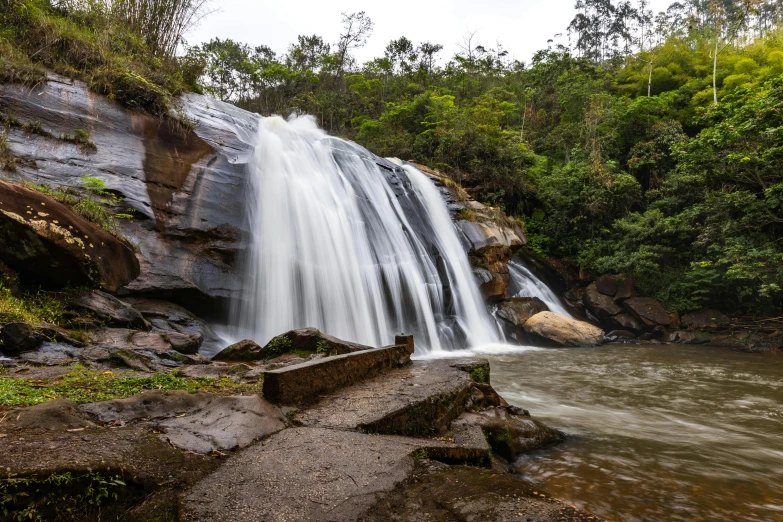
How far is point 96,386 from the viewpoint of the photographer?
3.57 m

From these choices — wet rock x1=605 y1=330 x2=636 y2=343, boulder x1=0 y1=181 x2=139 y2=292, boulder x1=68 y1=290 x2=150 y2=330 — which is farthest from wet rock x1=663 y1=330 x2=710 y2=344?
boulder x1=0 y1=181 x2=139 y2=292

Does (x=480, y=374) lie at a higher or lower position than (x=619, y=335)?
higher

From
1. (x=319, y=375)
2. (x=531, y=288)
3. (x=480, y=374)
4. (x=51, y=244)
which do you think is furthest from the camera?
(x=531, y=288)

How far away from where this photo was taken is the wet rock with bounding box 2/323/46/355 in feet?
14.9

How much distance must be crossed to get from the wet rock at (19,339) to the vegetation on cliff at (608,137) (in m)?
12.3

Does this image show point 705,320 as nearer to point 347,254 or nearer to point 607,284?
point 607,284

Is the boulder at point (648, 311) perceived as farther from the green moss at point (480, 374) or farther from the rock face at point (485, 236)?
the green moss at point (480, 374)

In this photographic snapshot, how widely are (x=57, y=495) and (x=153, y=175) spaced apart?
28.0 feet

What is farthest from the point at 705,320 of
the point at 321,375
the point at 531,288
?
the point at 321,375

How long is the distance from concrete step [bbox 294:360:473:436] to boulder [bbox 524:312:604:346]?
9761 mm

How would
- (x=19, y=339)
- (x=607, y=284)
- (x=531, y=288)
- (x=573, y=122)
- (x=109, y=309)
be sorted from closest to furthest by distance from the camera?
(x=19, y=339)
(x=109, y=309)
(x=531, y=288)
(x=607, y=284)
(x=573, y=122)

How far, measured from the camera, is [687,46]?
27.6 metres

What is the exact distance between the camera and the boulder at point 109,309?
602cm

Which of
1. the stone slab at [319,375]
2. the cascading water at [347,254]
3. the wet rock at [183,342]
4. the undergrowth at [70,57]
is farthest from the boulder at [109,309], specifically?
the undergrowth at [70,57]
